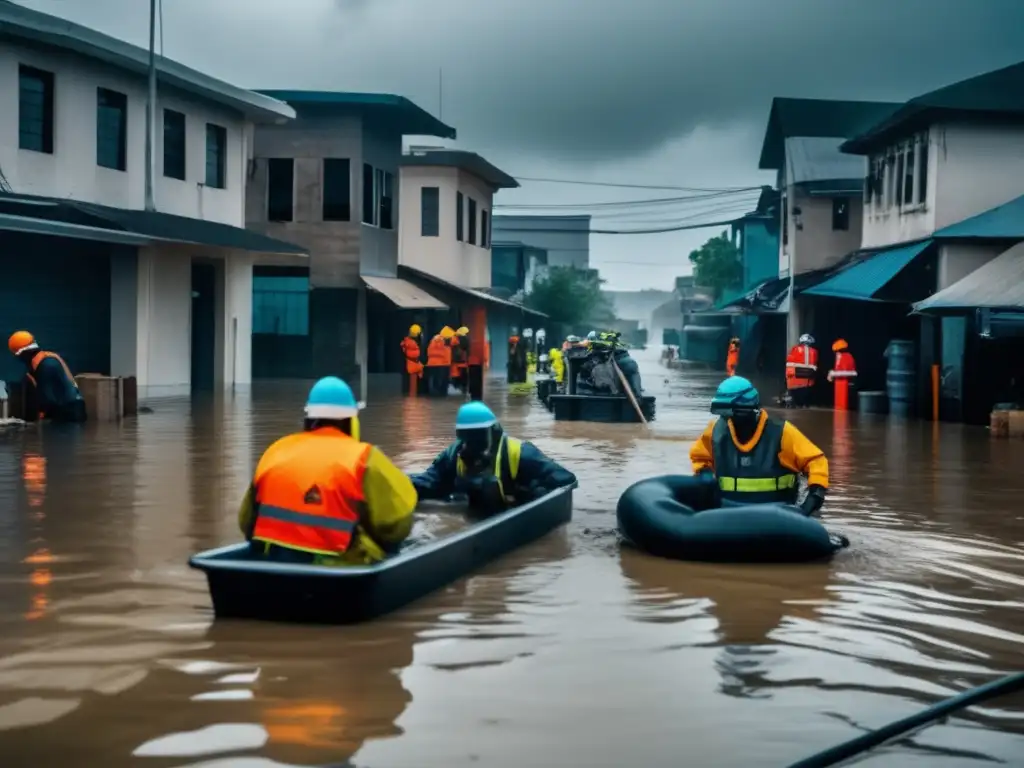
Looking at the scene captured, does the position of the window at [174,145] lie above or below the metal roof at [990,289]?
above

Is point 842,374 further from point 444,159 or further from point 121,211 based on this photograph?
point 444,159

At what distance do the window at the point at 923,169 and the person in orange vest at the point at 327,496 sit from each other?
24041 millimetres

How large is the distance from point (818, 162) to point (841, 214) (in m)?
2.18

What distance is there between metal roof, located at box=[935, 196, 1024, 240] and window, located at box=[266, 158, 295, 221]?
19.2 m

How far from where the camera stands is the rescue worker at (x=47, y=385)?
21.6 metres

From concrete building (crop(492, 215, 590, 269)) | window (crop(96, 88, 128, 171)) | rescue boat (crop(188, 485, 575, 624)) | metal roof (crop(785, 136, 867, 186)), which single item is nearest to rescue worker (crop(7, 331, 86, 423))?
window (crop(96, 88, 128, 171))

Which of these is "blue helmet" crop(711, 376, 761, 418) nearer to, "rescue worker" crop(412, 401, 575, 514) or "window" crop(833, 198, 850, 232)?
"rescue worker" crop(412, 401, 575, 514)

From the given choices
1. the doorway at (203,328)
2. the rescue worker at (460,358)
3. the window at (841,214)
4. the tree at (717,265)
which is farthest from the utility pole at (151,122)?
the tree at (717,265)

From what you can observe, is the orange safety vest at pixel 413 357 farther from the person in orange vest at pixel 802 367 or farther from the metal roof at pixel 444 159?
the metal roof at pixel 444 159

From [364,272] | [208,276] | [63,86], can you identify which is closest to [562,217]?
[364,272]

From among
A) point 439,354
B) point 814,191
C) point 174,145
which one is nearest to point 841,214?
point 814,191

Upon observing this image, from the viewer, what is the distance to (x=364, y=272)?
135 ft

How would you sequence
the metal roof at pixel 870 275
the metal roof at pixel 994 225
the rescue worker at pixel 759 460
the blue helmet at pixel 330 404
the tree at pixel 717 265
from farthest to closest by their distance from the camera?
the tree at pixel 717 265 → the metal roof at pixel 870 275 → the metal roof at pixel 994 225 → the rescue worker at pixel 759 460 → the blue helmet at pixel 330 404

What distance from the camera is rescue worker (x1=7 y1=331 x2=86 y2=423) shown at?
21.6 m
